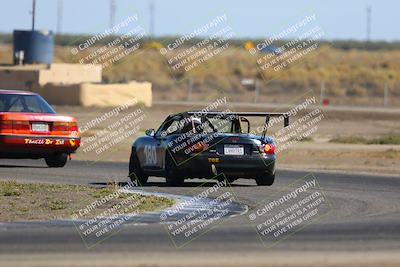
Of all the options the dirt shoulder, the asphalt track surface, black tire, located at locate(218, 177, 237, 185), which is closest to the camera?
the asphalt track surface

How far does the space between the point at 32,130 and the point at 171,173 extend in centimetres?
453

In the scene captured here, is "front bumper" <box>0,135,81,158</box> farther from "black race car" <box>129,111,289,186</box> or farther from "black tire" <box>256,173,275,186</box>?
"black tire" <box>256,173,275,186</box>

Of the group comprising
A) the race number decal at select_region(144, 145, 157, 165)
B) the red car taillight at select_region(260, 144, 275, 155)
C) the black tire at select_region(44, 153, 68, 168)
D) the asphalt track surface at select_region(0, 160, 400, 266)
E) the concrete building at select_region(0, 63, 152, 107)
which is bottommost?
the concrete building at select_region(0, 63, 152, 107)

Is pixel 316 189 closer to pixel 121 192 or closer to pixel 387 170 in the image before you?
pixel 121 192

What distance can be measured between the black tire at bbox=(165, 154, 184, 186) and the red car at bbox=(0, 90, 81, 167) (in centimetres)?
424

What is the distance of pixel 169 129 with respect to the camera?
73.9 ft

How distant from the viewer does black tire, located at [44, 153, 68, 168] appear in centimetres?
2633

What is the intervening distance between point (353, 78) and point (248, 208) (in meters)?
77.6

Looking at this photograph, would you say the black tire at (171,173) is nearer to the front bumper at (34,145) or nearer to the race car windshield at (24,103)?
the front bumper at (34,145)

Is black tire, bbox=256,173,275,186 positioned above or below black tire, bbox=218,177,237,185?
above

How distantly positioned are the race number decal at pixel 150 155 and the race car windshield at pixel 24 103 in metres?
4.10

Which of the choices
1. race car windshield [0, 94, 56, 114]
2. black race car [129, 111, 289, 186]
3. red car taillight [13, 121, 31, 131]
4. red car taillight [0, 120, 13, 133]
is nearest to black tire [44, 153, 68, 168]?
race car windshield [0, 94, 56, 114]

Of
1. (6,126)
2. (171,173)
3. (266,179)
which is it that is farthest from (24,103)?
(266,179)

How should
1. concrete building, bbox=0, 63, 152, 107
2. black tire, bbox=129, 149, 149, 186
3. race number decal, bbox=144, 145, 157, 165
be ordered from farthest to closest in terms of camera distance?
concrete building, bbox=0, 63, 152, 107 → black tire, bbox=129, 149, 149, 186 → race number decal, bbox=144, 145, 157, 165
